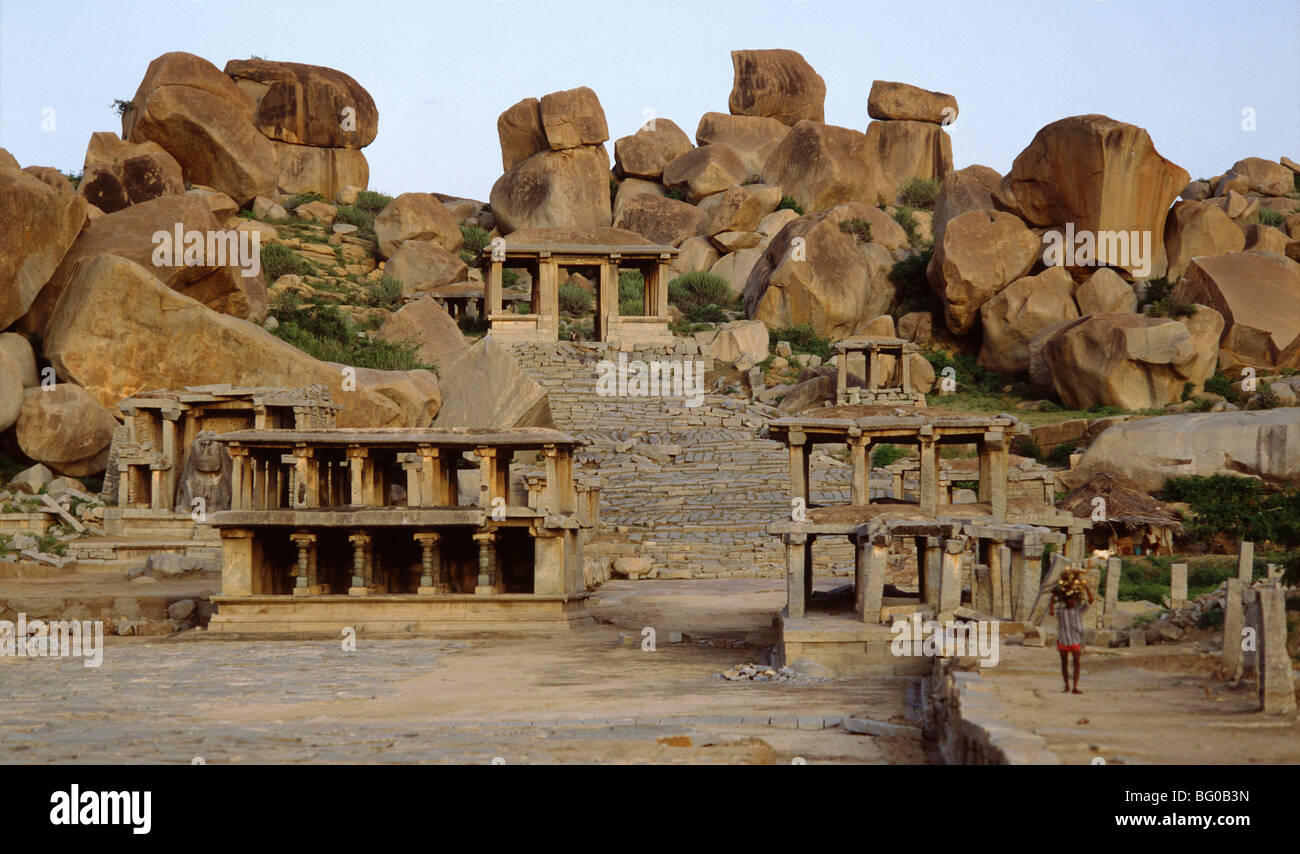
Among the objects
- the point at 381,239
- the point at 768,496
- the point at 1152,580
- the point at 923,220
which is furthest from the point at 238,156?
the point at 1152,580

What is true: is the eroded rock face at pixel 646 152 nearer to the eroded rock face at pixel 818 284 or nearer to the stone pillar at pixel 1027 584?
the eroded rock face at pixel 818 284

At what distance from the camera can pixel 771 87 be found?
220ft

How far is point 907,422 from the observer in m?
22.2

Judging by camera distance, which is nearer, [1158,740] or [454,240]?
[1158,740]

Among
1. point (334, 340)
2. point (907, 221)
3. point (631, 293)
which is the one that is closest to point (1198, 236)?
point (907, 221)

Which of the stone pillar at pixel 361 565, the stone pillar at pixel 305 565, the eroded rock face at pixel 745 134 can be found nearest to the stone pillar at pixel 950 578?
the stone pillar at pixel 361 565

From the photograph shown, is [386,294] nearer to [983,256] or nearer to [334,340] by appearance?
[334,340]

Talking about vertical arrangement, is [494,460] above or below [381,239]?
below

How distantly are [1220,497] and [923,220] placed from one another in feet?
117

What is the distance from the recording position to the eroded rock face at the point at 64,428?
29422mm

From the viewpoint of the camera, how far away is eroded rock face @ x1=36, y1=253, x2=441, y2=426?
2992 cm

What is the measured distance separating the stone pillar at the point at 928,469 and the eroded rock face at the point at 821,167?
38.5m

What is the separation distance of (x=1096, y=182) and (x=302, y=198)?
35.2 m

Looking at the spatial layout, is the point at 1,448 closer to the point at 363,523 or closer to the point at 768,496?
the point at 363,523
